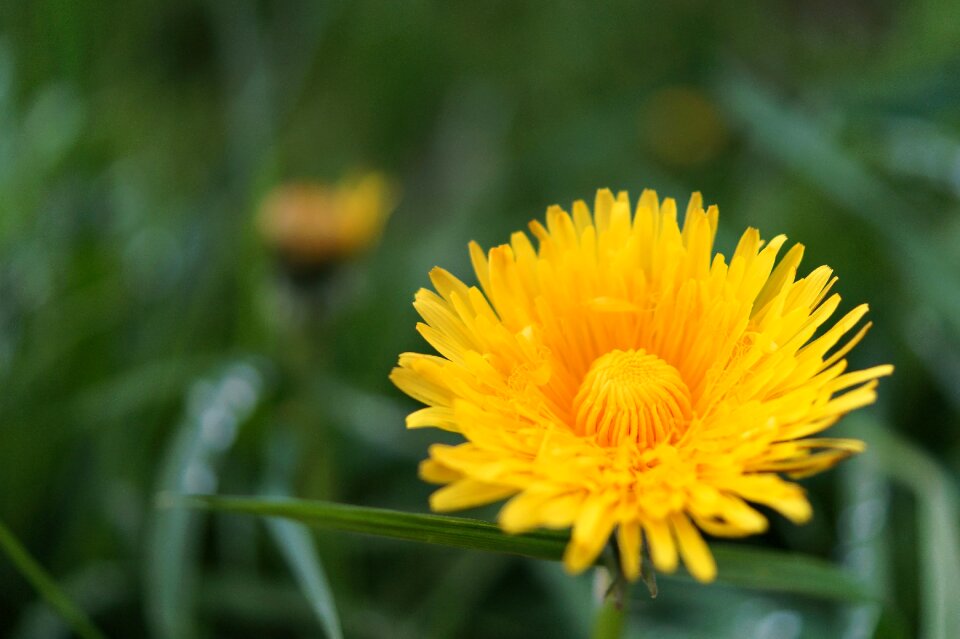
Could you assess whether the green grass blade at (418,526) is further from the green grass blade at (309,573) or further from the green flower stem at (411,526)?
the green grass blade at (309,573)

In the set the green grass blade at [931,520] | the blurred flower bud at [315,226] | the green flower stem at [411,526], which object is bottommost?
the green flower stem at [411,526]

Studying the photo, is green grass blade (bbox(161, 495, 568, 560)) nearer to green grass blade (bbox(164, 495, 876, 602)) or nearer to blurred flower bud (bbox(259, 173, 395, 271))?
green grass blade (bbox(164, 495, 876, 602))

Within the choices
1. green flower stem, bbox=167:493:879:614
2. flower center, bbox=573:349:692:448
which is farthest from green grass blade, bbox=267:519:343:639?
flower center, bbox=573:349:692:448

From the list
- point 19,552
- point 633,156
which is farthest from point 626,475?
point 633,156

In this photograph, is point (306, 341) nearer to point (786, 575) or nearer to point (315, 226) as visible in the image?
point (315, 226)

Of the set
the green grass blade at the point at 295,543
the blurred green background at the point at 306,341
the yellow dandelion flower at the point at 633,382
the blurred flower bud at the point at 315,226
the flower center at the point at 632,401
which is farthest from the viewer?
the blurred flower bud at the point at 315,226

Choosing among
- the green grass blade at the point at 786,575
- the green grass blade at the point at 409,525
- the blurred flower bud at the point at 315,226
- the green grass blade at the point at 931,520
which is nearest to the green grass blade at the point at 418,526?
the green grass blade at the point at 409,525

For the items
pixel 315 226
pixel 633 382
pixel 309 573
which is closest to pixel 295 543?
pixel 309 573
